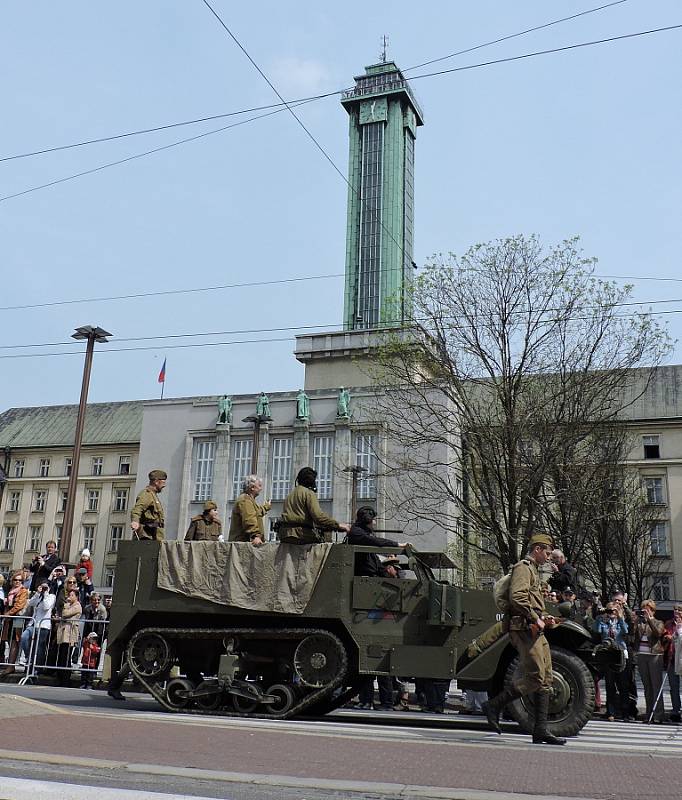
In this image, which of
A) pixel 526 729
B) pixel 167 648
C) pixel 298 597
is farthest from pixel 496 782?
pixel 167 648

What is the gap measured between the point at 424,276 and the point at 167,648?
1556 centimetres

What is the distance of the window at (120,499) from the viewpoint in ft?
247

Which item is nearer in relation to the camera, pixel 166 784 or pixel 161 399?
pixel 166 784

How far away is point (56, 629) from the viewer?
50.6 feet

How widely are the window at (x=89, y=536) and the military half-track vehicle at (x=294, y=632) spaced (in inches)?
2618

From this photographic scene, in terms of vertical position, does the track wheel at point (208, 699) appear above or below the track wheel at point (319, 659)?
below

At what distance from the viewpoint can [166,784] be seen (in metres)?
5.44

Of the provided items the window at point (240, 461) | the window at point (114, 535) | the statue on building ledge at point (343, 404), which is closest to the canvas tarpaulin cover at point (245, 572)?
the statue on building ledge at point (343, 404)

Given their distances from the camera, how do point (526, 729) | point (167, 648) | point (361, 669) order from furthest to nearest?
point (167, 648) < point (361, 669) < point (526, 729)

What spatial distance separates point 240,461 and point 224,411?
348cm

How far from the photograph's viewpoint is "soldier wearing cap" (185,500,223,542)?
1180cm

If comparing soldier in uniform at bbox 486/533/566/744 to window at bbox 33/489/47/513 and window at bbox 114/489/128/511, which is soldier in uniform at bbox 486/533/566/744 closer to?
window at bbox 114/489/128/511

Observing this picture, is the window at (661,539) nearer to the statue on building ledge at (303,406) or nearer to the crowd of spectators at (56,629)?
the statue on building ledge at (303,406)

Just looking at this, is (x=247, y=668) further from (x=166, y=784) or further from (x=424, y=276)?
(x=424, y=276)
